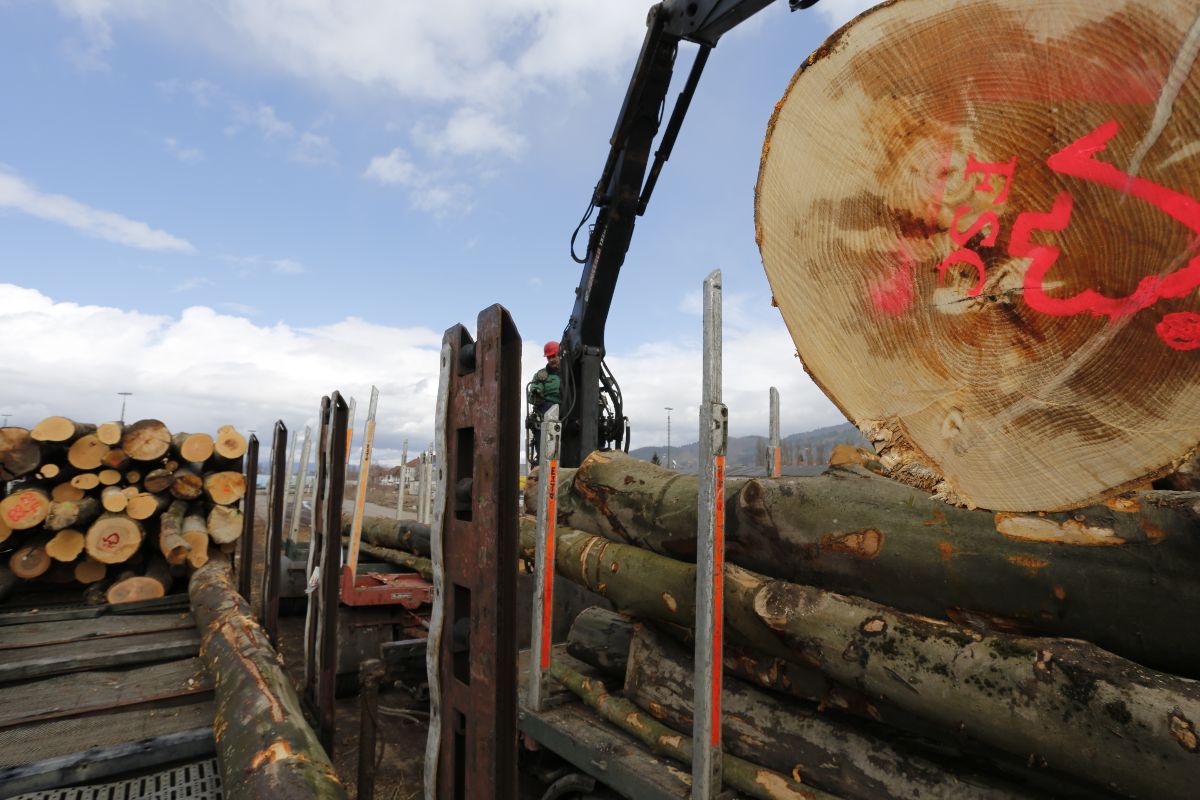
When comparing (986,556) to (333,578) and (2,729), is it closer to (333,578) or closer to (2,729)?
(333,578)

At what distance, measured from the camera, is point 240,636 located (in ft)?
11.7

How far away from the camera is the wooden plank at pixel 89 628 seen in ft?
13.8

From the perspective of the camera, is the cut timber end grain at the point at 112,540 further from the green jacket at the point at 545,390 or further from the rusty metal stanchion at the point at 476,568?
the rusty metal stanchion at the point at 476,568

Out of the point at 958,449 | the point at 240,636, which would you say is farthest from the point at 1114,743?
the point at 240,636

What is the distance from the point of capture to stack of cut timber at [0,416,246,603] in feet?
19.2

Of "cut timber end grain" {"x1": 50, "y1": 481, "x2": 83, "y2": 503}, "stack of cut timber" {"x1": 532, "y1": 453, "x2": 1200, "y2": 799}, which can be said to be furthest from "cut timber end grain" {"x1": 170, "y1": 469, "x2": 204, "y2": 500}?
"stack of cut timber" {"x1": 532, "y1": 453, "x2": 1200, "y2": 799}

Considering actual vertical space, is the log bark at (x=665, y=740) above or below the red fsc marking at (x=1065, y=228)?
below

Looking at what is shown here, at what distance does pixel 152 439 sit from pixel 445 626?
643cm

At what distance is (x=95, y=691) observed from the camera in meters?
3.34

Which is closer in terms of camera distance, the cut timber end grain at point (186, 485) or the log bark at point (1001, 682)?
the log bark at point (1001, 682)

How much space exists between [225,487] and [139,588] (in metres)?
1.32

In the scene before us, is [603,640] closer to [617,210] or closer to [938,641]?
[938,641]

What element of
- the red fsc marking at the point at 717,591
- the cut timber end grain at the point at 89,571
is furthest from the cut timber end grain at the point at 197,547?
the red fsc marking at the point at 717,591

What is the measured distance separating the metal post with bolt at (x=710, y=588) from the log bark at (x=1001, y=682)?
23cm
